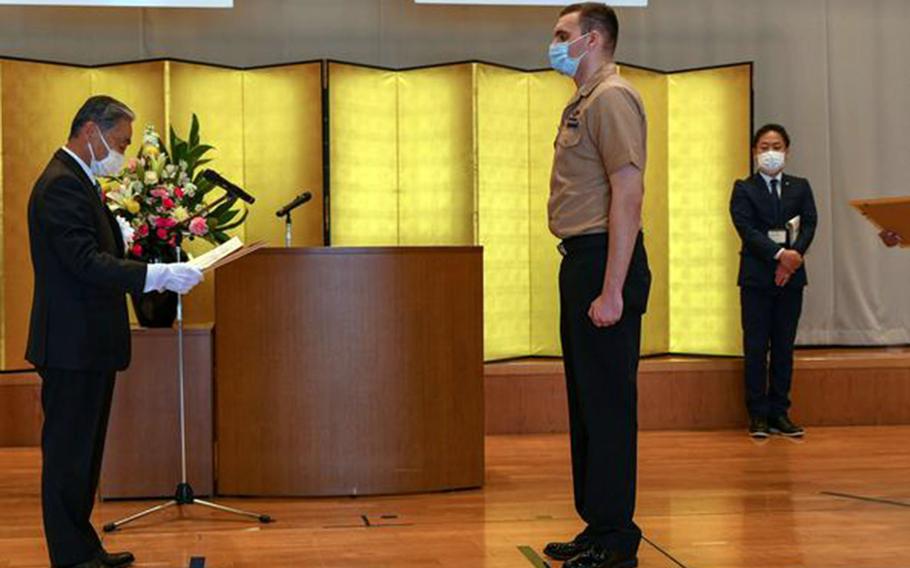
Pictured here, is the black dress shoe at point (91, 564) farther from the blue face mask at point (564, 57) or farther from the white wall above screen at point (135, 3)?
the white wall above screen at point (135, 3)

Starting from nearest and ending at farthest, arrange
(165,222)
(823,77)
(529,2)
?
(165,222)
(529,2)
(823,77)

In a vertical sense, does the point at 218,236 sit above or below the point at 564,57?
below

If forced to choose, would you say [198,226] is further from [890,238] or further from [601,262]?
[890,238]

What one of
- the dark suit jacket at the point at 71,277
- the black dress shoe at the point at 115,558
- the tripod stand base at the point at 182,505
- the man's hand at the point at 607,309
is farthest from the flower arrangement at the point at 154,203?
the man's hand at the point at 607,309

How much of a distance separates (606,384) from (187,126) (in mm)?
3599

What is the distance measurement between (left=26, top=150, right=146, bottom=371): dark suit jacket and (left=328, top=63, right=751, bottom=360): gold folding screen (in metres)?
3.07

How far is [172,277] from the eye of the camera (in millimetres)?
3465

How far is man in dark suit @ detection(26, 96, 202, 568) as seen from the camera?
3344 mm

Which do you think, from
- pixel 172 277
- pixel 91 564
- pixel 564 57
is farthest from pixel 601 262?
pixel 91 564

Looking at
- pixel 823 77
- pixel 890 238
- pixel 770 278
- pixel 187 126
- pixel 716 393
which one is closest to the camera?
pixel 890 238

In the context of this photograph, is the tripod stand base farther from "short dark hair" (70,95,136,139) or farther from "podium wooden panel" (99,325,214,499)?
"short dark hair" (70,95,136,139)

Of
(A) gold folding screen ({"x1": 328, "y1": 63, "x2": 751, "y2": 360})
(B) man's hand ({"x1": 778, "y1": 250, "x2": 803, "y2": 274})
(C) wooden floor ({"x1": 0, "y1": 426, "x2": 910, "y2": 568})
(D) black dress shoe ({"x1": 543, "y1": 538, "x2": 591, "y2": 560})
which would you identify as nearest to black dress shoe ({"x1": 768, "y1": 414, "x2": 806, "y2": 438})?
(C) wooden floor ({"x1": 0, "y1": 426, "x2": 910, "y2": 568})

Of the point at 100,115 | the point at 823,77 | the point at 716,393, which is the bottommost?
the point at 716,393

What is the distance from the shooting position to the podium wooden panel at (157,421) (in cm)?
463
